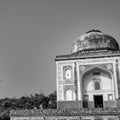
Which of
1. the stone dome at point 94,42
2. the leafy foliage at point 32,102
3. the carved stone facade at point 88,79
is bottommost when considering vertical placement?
the leafy foliage at point 32,102

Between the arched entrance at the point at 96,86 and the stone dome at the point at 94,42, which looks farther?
the stone dome at the point at 94,42

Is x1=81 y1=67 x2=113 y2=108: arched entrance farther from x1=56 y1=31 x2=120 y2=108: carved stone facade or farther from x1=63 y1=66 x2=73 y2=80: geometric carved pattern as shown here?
x1=63 y1=66 x2=73 y2=80: geometric carved pattern

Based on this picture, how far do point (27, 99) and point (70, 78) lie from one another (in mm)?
16300

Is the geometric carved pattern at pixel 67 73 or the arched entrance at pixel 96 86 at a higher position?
the geometric carved pattern at pixel 67 73

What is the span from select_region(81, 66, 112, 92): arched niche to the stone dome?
268 centimetres

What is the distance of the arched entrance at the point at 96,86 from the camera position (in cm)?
2194

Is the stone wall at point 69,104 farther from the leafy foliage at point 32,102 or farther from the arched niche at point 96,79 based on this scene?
the leafy foliage at point 32,102

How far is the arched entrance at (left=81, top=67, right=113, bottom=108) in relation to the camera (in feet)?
72.0

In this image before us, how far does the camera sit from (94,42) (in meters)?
24.6

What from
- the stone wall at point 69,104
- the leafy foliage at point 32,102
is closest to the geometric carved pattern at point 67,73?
the stone wall at point 69,104

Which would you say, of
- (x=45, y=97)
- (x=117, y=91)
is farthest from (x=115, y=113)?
(x=45, y=97)

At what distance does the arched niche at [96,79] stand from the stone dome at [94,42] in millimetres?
2681

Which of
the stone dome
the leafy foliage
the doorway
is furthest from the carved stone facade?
the leafy foliage

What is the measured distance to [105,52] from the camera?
22125mm
